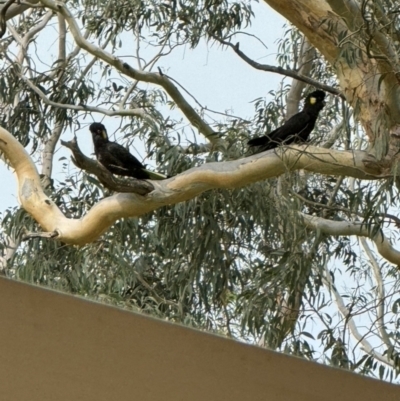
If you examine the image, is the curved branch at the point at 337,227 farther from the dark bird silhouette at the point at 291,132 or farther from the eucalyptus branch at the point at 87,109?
the eucalyptus branch at the point at 87,109

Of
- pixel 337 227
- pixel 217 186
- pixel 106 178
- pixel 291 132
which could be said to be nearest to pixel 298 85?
pixel 337 227

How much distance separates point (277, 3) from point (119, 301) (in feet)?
4.79

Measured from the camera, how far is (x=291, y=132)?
344cm

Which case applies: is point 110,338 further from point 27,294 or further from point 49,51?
point 49,51

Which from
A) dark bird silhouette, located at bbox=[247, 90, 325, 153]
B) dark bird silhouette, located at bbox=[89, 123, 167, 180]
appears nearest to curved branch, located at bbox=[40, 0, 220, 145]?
dark bird silhouette, located at bbox=[247, 90, 325, 153]

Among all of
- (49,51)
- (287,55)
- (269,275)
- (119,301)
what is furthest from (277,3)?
(49,51)

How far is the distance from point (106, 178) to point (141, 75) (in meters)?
1.39

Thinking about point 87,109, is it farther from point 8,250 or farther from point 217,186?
point 217,186

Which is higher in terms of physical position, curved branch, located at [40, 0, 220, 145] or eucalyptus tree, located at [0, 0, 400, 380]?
curved branch, located at [40, 0, 220, 145]

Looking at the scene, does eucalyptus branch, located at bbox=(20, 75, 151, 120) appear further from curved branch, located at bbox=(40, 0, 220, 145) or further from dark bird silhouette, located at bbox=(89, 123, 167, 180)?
dark bird silhouette, located at bbox=(89, 123, 167, 180)

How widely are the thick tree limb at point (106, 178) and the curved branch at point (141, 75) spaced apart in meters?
1.10

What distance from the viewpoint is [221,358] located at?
1.64 metres

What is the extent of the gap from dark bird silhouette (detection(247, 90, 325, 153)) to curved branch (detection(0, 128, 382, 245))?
0.32 feet

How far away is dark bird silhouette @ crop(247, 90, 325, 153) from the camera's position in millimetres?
3287
